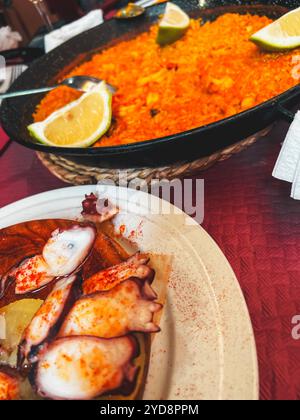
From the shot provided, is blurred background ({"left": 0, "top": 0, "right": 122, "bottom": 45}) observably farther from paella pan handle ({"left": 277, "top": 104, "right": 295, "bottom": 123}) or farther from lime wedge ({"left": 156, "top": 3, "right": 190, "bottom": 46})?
paella pan handle ({"left": 277, "top": 104, "right": 295, "bottom": 123})

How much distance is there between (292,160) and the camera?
1001mm

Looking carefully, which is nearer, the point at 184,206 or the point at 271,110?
the point at 271,110

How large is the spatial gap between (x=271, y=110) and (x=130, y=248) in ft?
1.82

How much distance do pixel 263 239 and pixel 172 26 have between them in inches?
43.5

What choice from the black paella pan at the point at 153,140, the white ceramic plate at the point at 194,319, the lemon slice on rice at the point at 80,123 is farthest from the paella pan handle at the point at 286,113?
the lemon slice on rice at the point at 80,123

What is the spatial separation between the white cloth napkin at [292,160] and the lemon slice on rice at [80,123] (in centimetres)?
61

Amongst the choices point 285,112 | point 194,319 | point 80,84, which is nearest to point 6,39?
point 80,84

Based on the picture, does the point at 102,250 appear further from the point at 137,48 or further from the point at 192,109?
the point at 137,48

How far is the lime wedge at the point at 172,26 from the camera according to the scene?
167cm

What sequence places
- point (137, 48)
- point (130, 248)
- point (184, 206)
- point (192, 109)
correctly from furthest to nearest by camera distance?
point (137, 48) < point (192, 109) < point (184, 206) < point (130, 248)

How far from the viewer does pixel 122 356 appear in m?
0.75

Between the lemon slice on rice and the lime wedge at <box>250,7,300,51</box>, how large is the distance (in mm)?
590

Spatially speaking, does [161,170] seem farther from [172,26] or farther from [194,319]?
[172,26]
